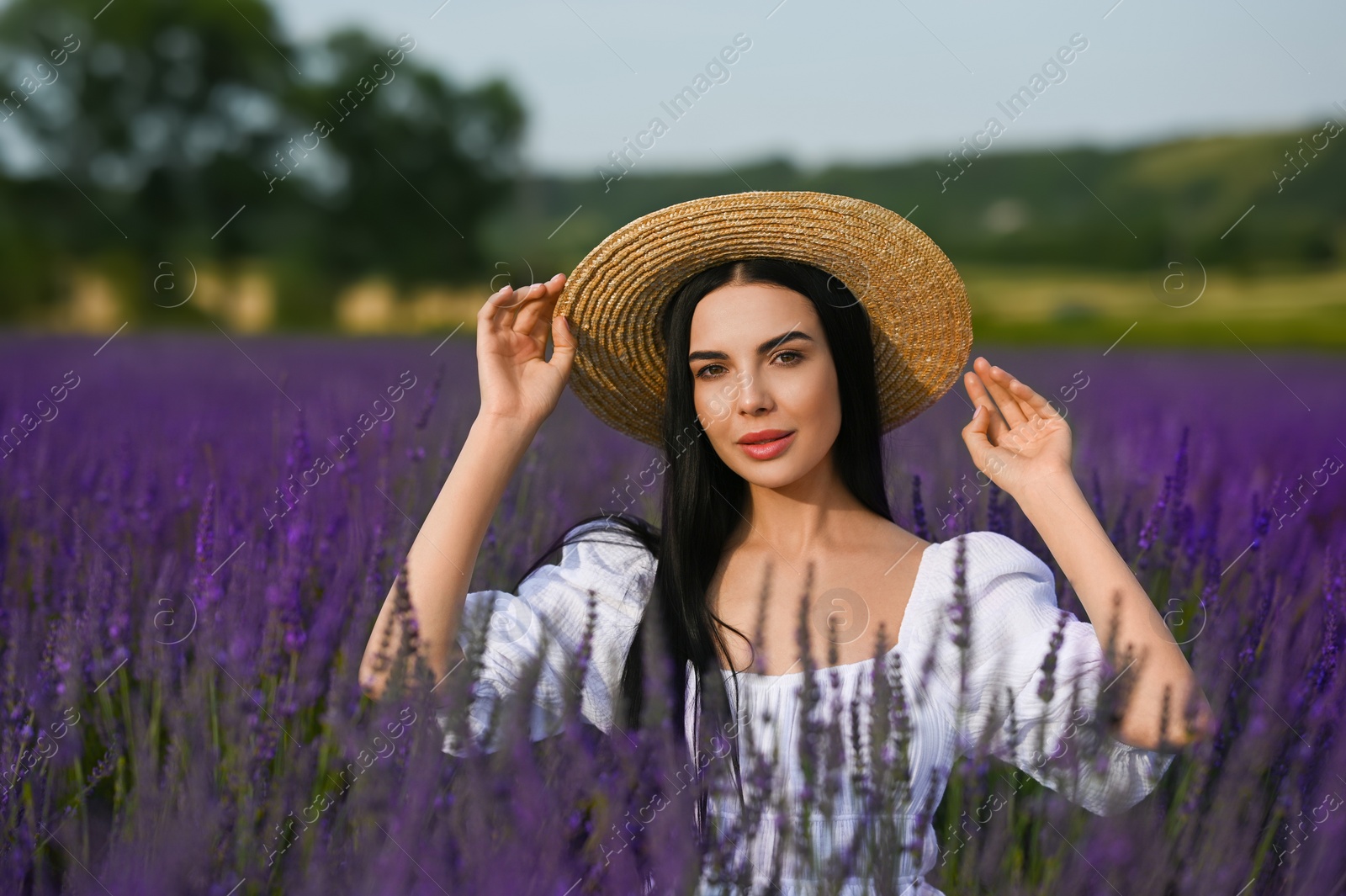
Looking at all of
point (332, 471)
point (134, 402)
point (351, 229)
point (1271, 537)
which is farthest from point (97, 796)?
point (351, 229)

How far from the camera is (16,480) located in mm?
2324

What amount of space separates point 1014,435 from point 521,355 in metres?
0.78

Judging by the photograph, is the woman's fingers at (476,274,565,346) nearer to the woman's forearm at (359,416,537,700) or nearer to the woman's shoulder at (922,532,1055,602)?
the woman's forearm at (359,416,537,700)

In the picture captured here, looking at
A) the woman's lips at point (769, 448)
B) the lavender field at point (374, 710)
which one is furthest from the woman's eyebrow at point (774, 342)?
the lavender field at point (374, 710)

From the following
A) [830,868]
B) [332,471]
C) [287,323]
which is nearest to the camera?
[830,868]

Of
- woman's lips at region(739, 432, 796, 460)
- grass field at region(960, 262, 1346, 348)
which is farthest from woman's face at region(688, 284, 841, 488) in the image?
grass field at region(960, 262, 1346, 348)

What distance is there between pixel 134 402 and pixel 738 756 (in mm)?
3866

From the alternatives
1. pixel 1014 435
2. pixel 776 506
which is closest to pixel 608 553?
pixel 776 506

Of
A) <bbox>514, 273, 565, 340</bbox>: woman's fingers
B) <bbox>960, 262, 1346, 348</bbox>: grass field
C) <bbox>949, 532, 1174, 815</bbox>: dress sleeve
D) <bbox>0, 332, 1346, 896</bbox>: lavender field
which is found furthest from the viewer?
<bbox>960, 262, 1346, 348</bbox>: grass field

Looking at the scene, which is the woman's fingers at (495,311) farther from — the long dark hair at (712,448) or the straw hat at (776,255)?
the long dark hair at (712,448)

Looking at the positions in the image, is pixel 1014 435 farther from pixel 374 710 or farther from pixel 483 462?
pixel 374 710

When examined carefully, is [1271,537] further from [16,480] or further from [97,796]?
[16,480]

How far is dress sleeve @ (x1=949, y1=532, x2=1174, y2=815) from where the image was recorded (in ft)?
4.17

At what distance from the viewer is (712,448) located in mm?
1837
